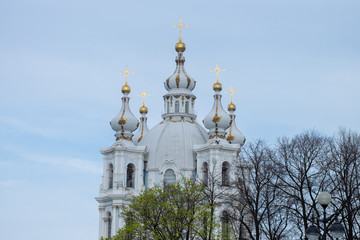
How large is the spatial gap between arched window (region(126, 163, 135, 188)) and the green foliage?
2176 cm

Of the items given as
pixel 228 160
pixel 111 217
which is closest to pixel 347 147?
pixel 228 160

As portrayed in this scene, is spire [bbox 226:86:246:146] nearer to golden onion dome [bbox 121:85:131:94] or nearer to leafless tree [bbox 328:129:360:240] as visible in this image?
golden onion dome [bbox 121:85:131:94]

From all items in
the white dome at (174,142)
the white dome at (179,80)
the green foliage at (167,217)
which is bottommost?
the green foliage at (167,217)

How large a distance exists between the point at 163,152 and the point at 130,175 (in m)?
3.84

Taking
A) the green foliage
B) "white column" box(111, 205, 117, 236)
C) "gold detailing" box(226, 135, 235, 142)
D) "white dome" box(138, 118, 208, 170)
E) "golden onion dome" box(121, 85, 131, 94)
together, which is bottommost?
the green foliage

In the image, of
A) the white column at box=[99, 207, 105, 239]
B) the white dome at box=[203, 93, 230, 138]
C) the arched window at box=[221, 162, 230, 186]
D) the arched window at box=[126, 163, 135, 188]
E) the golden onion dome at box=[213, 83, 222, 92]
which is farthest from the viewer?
the golden onion dome at box=[213, 83, 222, 92]

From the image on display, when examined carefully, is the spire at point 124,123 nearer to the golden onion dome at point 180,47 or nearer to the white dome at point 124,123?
the white dome at point 124,123

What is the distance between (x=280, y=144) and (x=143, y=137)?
27.4 m

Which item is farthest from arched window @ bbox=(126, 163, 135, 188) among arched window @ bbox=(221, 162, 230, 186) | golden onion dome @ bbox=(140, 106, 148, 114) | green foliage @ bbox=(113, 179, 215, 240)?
green foliage @ bbox=(113, 179, 215, 240)

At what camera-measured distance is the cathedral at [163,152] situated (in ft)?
204

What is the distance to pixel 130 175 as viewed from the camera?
65312 millimetres

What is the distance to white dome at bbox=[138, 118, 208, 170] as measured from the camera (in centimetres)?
6412

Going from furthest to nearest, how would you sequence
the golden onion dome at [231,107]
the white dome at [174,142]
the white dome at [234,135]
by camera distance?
1. the golden onion dome at [231,107]
2. the white dome at [234,135]
3. the white dome at [174,142]

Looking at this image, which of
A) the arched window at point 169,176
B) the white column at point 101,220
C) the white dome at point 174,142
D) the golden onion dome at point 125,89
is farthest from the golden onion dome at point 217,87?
the white column at point 101,220
